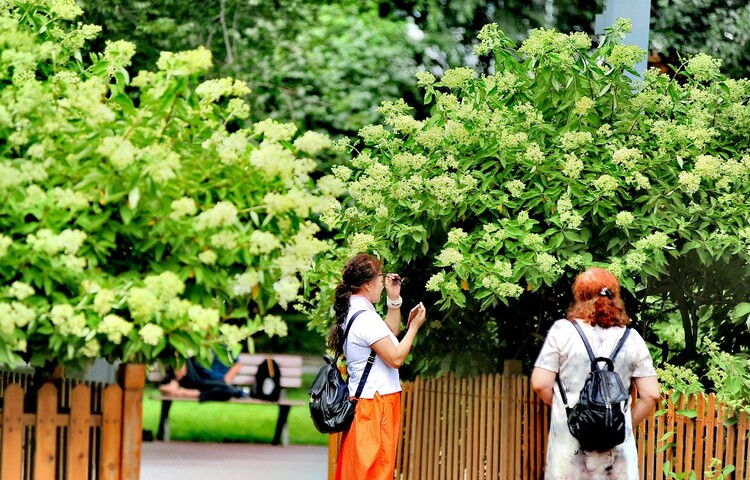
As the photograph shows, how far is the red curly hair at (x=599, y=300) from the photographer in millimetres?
5664

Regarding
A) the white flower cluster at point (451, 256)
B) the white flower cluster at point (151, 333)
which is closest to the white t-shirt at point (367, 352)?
the white flower cluster at point (451, 256)

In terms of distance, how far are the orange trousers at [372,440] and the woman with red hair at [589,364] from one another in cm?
100

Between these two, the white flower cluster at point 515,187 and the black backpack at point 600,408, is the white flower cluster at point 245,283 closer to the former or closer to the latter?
the black backpack at point 600,408

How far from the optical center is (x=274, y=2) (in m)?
17.4

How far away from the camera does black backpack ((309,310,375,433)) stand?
6387 mm

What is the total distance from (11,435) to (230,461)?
29.2 feet

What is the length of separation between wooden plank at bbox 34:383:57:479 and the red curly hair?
2.46 m

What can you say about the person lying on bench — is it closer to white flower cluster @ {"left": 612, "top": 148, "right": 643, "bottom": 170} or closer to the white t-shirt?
the white t-shirt

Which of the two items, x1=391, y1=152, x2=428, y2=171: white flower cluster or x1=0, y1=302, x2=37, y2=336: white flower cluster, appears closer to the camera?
x1=0, y1=302, x2=37, y2=336: white flower cluster

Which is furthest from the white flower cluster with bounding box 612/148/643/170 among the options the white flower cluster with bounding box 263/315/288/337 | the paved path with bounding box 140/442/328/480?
the paved path with bounding box 140/442/328/480

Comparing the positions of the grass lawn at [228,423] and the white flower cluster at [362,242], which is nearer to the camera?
the white flower cluster at [362,242]

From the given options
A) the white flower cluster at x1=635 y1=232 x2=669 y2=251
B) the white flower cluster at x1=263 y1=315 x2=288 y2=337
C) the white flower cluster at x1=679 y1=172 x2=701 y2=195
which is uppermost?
the white flower cluster at x1=679 y1=172 x2=701 y2=195

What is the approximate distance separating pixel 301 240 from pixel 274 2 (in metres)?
13.4

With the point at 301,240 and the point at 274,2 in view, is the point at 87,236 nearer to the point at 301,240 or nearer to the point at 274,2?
the point at 301,240
